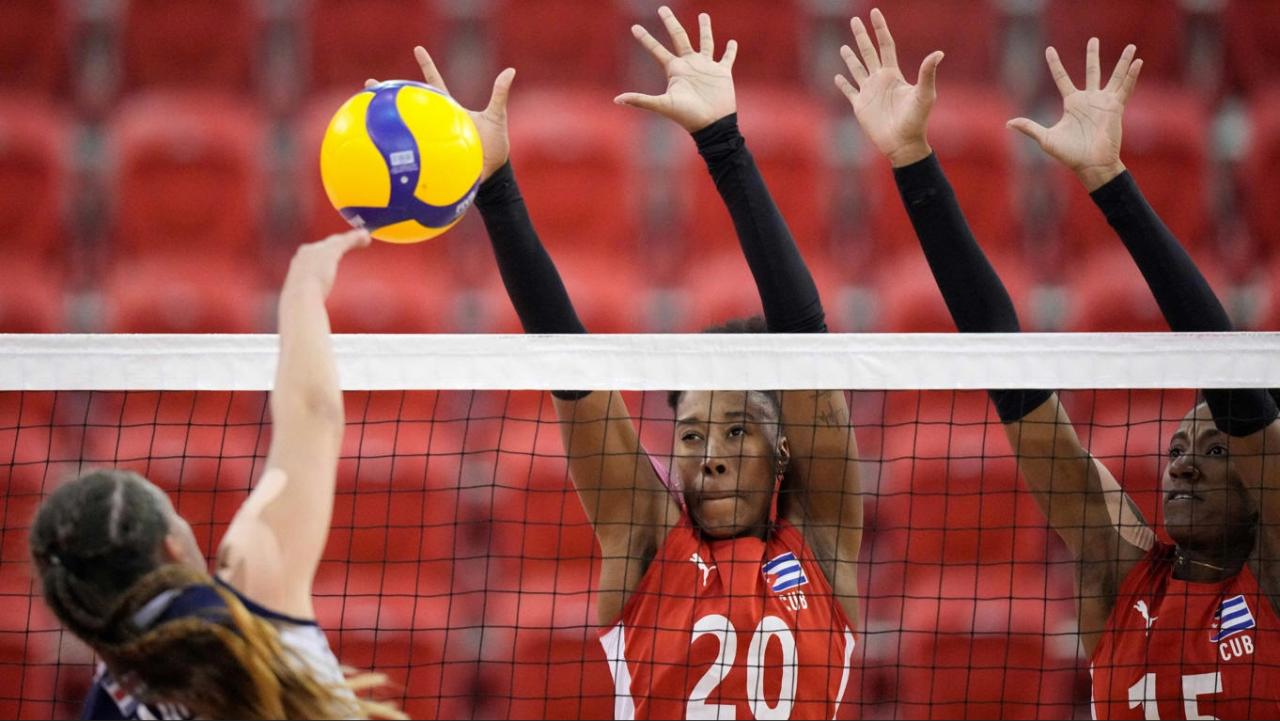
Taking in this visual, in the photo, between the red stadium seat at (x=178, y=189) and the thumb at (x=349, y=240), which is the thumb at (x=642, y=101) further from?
the red stadium seat at (x=178, y=189)

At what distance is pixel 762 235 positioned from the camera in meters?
3.56

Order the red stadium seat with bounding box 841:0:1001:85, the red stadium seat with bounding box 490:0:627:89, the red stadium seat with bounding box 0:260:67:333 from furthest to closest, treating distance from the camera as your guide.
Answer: the red stadium seat with bounding box 841:0:1001:85 → the red stadium seat with bounding box 490:0:627:89 → the red stadium seat with bounding box 0:260:67:333

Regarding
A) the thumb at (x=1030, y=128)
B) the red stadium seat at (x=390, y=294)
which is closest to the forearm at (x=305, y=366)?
the thumb at (x=1030, y=128)

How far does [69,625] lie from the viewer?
211 cm

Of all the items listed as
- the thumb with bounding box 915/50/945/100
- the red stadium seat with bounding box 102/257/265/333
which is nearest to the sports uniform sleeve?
the thumb with bounding box 915/50/945/100

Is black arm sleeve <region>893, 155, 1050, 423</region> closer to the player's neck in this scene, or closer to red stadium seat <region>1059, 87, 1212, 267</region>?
the player's neck

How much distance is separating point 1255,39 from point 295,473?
6.63m

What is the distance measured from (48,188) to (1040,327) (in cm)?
532

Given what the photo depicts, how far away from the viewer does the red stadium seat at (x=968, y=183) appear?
6.88 meters

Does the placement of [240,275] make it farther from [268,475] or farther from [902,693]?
[268,475]

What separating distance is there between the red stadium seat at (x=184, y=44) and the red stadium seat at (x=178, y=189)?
0.30 metres

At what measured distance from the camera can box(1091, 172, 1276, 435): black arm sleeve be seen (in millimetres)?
3682

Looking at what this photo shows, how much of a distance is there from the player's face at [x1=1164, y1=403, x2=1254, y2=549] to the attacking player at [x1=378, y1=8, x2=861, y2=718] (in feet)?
3.21

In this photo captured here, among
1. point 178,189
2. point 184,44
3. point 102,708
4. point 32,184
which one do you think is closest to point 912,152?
point 102,708
